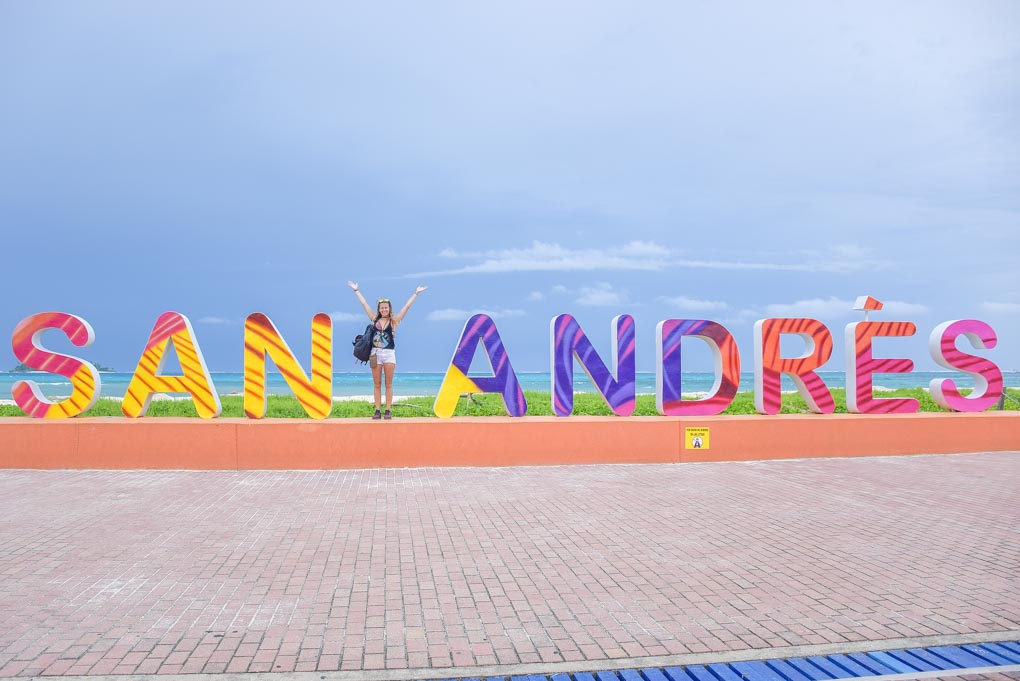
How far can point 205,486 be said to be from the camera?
30.1 feet

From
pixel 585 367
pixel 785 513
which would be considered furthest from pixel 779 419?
pixel 785 513

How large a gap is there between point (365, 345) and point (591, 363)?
3754 millimetres

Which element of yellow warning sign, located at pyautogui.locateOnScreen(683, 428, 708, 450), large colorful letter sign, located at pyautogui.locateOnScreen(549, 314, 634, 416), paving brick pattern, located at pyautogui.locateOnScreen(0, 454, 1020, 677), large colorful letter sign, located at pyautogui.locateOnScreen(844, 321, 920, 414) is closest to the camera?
paving brick pattern, located at pyautogui.locateOnScreen(0, 454, 1020, 677)

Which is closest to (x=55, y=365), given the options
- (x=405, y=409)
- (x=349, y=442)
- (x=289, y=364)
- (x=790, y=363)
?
(x=289, y=364)

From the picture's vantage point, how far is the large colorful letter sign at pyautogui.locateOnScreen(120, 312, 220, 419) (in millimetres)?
10828

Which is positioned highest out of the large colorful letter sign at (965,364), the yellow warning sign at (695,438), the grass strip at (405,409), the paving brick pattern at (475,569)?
the large colorful letter sign at (965,364)

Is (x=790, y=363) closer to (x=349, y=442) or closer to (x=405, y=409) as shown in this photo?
(x=405, y=409)

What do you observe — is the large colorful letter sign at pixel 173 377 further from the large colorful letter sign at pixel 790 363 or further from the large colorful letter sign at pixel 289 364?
the large colorful letter sign at pixel 790 363

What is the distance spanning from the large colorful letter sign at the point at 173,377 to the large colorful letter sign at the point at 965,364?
12513mm

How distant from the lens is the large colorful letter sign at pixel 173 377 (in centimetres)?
1083

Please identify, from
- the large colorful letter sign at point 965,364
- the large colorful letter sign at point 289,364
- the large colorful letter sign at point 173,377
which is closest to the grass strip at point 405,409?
the large colorful letter sign at point 289,364

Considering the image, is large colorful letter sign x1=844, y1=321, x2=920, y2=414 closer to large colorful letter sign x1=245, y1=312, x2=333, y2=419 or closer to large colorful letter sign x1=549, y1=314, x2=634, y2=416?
large colorful letter sign x1=549, y1=314, x2=634, y2=416

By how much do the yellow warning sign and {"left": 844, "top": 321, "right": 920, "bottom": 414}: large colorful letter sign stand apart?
315 cm

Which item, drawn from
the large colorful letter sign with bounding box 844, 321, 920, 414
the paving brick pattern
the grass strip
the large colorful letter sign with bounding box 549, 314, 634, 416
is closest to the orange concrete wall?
the large colorful letter sign with bounding box 549, 314, 634, 416
